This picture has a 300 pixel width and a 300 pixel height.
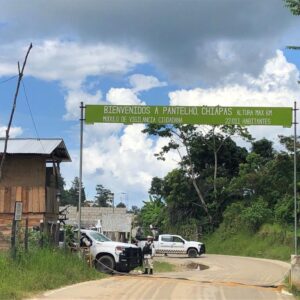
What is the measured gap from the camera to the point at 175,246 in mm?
47406

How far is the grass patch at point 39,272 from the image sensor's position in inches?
588

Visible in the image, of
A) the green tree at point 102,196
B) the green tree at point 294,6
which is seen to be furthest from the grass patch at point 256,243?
the green tree at point 102,196

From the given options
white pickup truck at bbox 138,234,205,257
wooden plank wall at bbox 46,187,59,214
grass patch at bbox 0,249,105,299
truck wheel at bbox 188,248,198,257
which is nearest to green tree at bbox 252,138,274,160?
white pickup truck at bbox 138,234,205,257

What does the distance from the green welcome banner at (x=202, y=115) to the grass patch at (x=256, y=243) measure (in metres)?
22.4

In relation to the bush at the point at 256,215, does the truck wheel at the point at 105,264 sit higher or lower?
lower

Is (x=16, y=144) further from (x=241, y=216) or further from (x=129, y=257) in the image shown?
(x=241, y=216)

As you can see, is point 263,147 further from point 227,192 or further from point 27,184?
point 27,184

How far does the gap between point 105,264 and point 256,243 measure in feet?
99.1

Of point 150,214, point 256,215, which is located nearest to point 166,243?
point 256,215

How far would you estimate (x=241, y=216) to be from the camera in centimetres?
5631

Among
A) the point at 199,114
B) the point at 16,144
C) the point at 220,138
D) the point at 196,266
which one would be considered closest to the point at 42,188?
the point at 16,144

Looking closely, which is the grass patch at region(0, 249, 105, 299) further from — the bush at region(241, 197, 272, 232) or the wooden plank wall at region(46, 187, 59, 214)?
the bush at region(241, 197, 272, 232)

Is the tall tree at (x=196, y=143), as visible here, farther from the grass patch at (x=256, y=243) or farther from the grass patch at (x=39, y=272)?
the grass patch at (x=39, y=272)

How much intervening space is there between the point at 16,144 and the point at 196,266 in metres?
13.6
